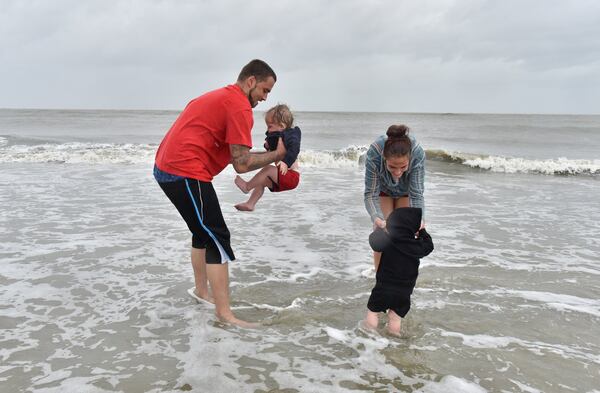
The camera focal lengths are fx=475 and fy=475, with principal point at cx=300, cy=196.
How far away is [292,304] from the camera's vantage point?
4.31m

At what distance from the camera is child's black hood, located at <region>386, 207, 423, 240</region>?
3.54m

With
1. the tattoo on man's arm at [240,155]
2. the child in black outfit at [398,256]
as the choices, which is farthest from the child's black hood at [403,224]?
the tattoo on man's arm at [240,155]

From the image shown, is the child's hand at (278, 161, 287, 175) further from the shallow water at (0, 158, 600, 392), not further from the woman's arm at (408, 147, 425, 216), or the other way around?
the shallow water at (0, 158, 600, 392)

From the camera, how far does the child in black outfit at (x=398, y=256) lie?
140 inches

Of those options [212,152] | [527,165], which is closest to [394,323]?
[212,152]

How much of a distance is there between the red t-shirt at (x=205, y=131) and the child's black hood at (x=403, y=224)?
4.01 feet

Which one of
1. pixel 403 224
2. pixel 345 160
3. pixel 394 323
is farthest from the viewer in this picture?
pixel 345 160

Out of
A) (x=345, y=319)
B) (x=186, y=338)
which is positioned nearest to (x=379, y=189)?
(x=345, y=319)

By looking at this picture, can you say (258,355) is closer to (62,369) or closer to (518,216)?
(62,369)

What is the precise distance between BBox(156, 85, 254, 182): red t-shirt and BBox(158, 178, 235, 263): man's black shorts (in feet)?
0.29

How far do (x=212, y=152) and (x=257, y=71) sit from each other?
724 mm

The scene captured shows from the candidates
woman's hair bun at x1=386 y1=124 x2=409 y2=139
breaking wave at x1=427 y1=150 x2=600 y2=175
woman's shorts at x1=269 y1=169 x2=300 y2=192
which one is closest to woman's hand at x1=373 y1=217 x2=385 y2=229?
woman's hair bun at x1=386 y1=124 x2=409 y2=139

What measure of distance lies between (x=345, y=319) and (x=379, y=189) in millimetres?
1137

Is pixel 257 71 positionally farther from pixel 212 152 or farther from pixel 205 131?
pixel 212 152
